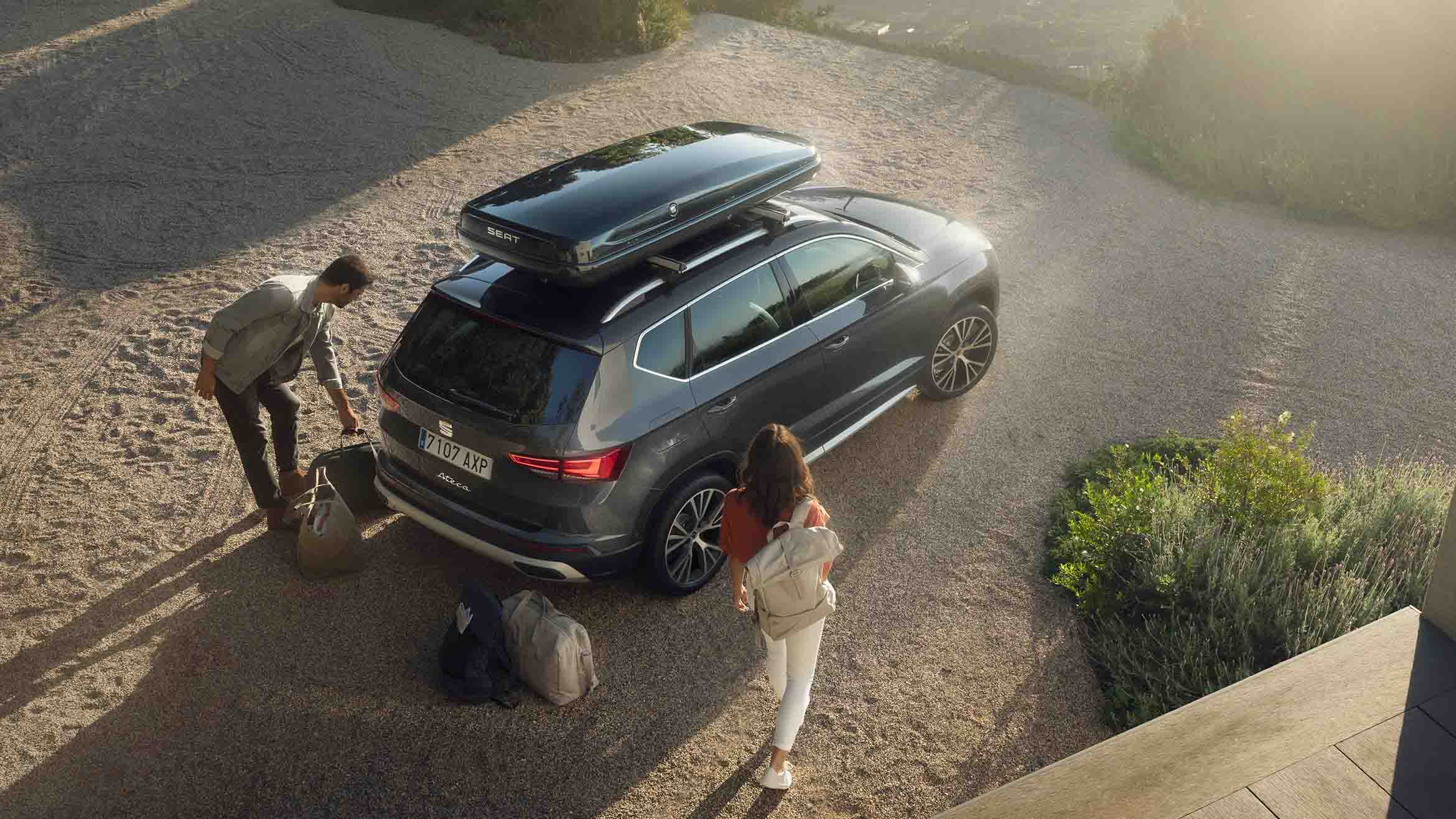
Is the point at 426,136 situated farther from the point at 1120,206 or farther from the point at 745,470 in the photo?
the point at 745,470

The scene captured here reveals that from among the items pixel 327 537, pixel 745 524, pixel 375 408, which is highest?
pixel 745 524

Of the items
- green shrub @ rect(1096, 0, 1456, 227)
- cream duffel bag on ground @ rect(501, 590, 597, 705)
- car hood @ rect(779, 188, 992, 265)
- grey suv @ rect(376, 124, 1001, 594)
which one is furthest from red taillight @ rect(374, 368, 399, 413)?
green shrub @ rect(1096, 0, 1456, 227)

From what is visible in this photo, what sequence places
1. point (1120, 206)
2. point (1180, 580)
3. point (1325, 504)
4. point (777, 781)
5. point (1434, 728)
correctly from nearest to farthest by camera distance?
point (1434, 728) → point (777, 781) → point (1180, 580) → point (1325, 504) → point (1120, 206)

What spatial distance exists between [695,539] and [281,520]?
102 inches

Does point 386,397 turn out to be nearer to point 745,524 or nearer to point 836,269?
point 745,524

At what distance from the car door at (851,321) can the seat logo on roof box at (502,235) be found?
1682 millimetres

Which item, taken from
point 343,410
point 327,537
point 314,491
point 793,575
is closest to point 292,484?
point 314,491

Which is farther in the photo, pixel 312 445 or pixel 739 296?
pixel 312 445

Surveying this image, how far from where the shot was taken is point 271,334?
19.9ft

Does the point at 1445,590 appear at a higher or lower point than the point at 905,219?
lower

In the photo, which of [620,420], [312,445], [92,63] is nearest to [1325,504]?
[620,420]

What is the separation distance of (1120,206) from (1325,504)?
6831mm

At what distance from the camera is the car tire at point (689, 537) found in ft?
19.4

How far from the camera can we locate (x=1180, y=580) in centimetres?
621
